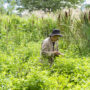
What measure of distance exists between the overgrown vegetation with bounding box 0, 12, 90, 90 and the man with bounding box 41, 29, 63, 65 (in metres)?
0.28

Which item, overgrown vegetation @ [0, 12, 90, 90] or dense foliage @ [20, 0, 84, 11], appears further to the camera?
dense foliage @ [20, 0, 84, 11]

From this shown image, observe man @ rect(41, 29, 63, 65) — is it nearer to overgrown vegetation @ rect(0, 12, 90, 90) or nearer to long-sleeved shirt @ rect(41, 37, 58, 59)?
long-sleeved shirt @ rect(41, 37, 58, 59)

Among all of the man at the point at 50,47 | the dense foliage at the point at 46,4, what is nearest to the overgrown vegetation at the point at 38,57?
the man at the point at 50,47

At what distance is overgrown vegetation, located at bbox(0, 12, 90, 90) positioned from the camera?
11.7ft

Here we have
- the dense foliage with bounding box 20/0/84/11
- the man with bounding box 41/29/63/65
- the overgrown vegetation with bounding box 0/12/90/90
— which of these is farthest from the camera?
the dense foliage with bounding box 20/0/84/11

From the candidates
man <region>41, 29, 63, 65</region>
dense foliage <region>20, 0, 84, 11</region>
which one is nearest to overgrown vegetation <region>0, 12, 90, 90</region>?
man <region>41, 29, 63, 65</region>

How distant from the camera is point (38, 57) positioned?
5.17 m

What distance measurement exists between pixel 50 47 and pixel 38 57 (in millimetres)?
404

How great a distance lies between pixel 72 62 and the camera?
4.62 metres

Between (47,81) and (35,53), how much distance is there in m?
2.92

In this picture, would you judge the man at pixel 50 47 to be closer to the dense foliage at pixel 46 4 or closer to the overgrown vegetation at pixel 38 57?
the overgrown vegetation at pixel 38 57

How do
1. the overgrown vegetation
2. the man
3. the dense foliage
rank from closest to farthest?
the overgrown vegetation < the man < the dense foliage

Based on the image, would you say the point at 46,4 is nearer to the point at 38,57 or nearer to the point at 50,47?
the point at 50,47

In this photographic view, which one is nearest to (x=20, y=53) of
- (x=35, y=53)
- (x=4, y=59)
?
(x=35, y=53)
